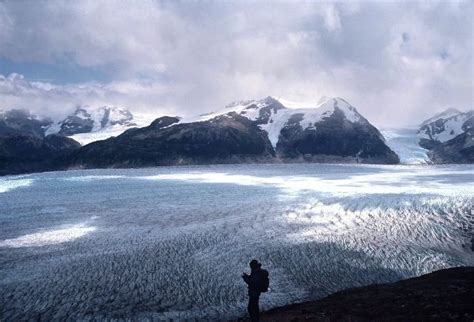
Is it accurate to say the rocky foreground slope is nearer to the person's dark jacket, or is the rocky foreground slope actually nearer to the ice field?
the person's dark jacket

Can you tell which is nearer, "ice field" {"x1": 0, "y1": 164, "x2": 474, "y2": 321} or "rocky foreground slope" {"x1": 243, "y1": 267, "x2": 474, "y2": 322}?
"rocky foreground slope" {"x1": 243, "y1": 267, "x2": 474, "y2": 322}

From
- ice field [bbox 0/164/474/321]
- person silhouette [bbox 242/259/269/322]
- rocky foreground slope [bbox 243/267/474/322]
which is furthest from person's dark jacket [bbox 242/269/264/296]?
ice field [bbox 0/164/474/321]

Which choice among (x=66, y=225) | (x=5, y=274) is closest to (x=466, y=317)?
(x=5, y=274)

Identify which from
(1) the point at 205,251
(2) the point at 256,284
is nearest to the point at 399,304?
(2) the point at 256,284

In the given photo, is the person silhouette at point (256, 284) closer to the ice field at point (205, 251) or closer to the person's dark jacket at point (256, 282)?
the person's dark jacket at point (256, 282)

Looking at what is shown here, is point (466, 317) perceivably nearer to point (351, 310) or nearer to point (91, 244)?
A: point (351, 310)

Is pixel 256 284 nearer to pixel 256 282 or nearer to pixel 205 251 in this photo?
pixel 256 282
